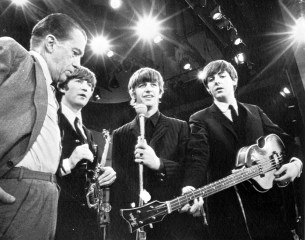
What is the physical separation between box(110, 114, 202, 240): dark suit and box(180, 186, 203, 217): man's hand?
105 millimetres

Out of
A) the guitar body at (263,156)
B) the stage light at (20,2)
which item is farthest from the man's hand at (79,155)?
the stage light at (20,2)

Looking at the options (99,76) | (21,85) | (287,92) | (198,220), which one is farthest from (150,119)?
(287,92)

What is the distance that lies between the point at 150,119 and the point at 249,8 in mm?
5565

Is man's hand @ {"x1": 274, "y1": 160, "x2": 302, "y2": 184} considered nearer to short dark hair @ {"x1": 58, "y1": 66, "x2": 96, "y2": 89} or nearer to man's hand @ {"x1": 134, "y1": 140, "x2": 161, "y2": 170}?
man's hand @ {"x1": 134, "y1": 140, "x2": 161, "y2": 170}

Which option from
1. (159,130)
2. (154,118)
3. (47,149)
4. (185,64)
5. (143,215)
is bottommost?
(143,215)

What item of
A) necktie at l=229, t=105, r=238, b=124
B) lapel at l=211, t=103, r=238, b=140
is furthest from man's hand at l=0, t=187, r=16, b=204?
necktie at l=229, t=105, r=238, b=124

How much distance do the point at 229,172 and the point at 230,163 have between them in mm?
91

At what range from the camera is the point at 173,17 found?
725 centimetres

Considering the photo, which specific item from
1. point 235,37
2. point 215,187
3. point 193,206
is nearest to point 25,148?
point 193,206

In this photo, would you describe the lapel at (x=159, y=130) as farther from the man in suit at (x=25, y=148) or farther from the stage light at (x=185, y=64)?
the stage light at (x=185, y=64)

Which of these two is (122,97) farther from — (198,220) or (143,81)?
(198,220)

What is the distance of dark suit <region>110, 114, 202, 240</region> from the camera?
2.63 meters

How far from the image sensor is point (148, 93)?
10.4ft

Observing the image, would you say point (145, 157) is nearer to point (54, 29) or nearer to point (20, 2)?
point (54, 29)
